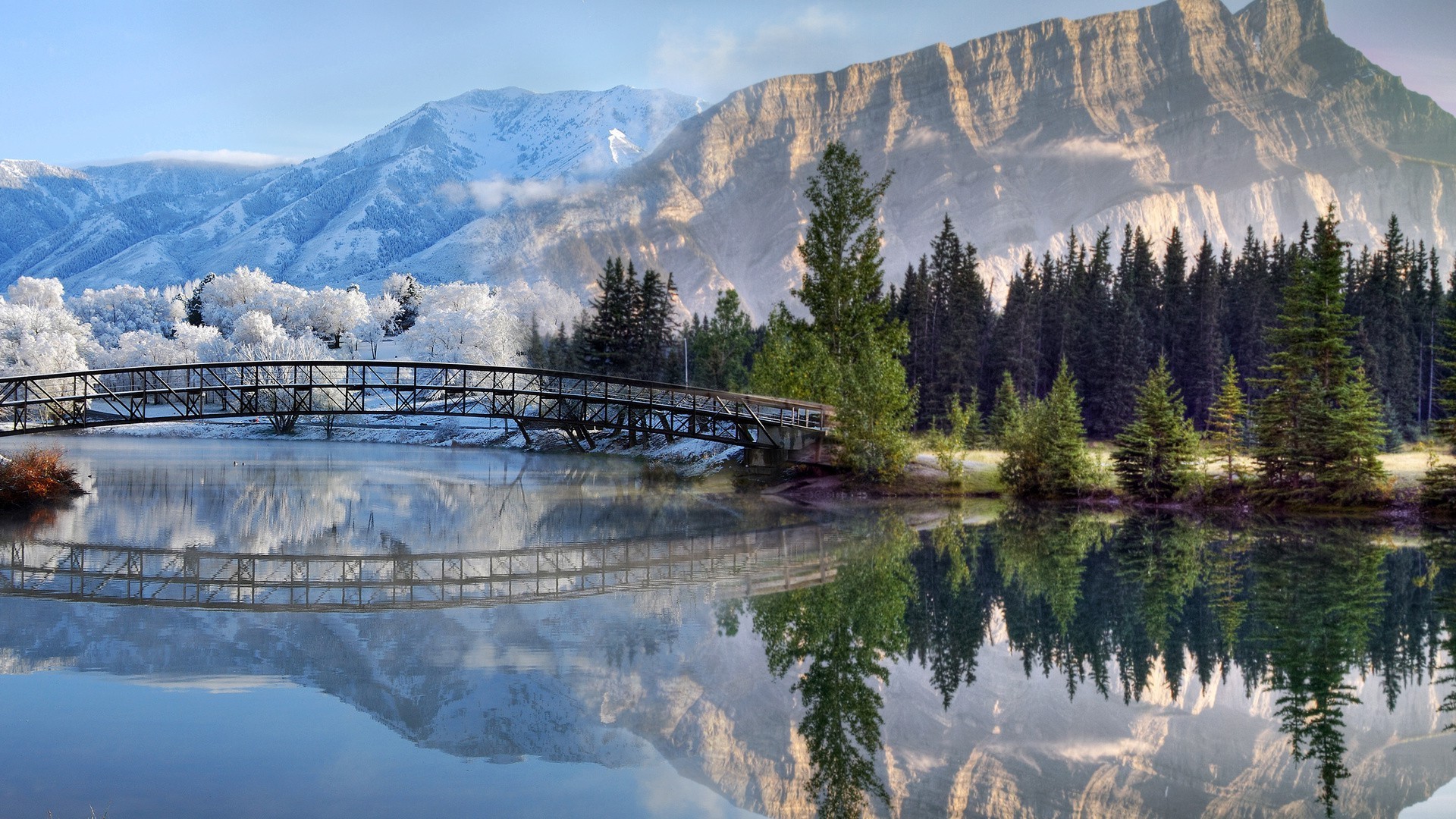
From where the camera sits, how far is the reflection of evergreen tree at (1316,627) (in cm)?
1348

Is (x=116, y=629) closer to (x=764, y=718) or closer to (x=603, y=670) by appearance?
(x=603, y=670)

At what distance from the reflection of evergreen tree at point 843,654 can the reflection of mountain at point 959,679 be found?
23 centimetres

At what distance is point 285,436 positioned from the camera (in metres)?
93.3

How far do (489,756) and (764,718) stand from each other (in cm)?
375

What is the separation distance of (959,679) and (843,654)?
7.45ft

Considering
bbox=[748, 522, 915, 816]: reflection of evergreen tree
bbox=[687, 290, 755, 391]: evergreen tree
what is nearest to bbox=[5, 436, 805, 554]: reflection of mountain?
bbox=[748, 522, 915, 816]: reflection of evergreen tree

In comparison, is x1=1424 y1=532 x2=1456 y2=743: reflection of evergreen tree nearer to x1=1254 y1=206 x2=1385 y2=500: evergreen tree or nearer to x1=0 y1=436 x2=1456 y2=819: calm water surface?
x1=0 y1=436 x2=1456 y2=819: calm water surface

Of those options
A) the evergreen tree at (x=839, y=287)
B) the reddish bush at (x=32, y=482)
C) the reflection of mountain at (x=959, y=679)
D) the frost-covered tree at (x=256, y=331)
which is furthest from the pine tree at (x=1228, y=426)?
the frost-covered tree at (x=256, y=331)

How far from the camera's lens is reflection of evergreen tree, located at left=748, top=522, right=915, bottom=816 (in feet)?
39.4

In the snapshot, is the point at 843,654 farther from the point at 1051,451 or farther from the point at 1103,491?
the point at 1103,491

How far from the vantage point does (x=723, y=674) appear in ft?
52.1

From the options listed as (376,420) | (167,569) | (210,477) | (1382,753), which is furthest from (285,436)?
(1382,753)

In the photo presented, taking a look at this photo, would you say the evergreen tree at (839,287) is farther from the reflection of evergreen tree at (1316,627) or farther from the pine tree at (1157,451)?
the reflection of evergreen tree at (1316,627)

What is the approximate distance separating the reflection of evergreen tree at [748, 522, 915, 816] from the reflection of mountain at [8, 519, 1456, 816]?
0.23 meters
